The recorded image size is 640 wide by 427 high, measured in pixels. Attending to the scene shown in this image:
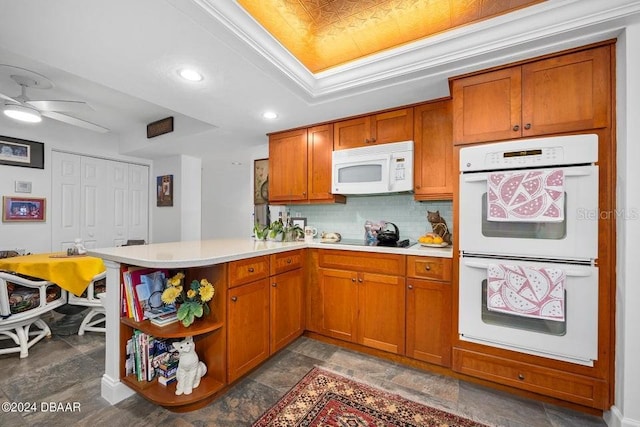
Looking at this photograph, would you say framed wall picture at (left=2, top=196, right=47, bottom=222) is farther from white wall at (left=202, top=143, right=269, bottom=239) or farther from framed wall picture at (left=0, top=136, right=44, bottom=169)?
white wall at (left=202, top=143, right=269, bottom=239)

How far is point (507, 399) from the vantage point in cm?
178

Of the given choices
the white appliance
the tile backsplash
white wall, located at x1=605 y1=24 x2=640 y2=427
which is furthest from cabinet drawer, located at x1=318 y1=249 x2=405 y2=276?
white wall, located at x1=605 y1=24 x2=640 y2=427

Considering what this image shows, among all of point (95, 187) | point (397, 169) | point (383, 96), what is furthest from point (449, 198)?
point (95, 187)

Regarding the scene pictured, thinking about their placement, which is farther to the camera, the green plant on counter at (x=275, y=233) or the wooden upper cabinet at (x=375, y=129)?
the green plant on counter at (x=275, y=233)

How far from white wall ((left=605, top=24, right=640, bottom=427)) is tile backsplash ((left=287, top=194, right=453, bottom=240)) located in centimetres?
116

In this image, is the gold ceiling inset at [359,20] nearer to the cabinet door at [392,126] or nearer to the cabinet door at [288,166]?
the cabinet door at [392,126]

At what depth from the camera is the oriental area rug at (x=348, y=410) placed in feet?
5.09

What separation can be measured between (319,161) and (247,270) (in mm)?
1469

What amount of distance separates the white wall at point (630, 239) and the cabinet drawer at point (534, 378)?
11 centimetres

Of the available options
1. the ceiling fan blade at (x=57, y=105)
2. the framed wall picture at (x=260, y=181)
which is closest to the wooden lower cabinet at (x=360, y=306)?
the framed wall picture at (x=260, y=181)

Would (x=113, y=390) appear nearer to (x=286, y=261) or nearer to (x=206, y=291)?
(x=206, y=291)

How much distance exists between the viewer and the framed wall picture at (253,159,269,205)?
14.8ft

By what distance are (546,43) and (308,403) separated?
8.51 feet

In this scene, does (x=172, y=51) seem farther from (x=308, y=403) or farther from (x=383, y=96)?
(x=308, y=403)
